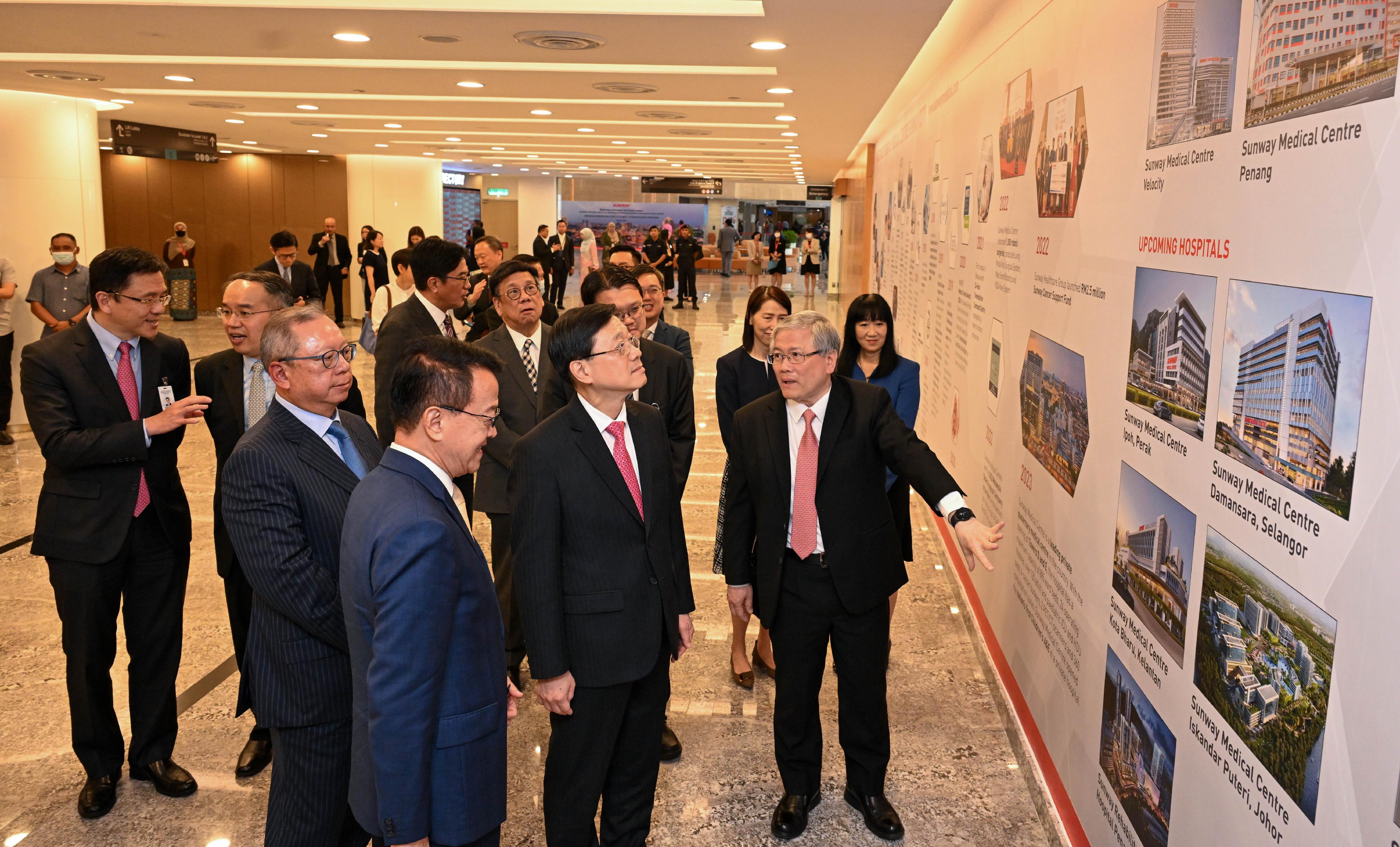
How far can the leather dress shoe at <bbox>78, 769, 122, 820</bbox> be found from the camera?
3.43 m

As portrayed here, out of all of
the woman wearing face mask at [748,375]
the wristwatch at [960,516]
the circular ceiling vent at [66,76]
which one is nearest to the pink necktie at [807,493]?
the wristwatch at [960,516]

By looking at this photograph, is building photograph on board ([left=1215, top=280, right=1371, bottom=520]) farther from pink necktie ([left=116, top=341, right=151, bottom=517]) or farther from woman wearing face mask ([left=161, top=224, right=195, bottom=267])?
woman wearing face mask ([left=161, top=224, right=195, bottom=267])

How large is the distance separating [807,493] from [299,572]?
5.20 ft

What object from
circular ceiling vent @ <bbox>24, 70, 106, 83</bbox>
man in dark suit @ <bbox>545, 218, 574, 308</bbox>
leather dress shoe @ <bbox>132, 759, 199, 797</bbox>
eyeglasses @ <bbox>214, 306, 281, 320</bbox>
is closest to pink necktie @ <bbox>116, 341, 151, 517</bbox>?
eyeglasses @ <bbox>214, 306, 281, 320</bbox>

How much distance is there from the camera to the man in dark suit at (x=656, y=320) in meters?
4.93

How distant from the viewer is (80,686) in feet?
11.2

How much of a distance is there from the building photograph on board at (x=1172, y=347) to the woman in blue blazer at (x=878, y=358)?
173 cm

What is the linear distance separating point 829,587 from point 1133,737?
1.00m

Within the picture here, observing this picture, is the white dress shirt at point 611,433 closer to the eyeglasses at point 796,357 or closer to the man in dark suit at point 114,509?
the eyeglasses at point 796,357

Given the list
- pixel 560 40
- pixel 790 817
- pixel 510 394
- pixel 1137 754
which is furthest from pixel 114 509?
pixel 560 40

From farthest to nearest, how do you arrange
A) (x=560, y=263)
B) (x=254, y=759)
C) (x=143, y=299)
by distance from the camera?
(x=560, y=263) < (x=254, y=759) < (x=143, y=299)

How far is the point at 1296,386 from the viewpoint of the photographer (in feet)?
6.06

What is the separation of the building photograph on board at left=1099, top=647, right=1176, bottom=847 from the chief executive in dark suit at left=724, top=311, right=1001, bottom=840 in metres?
0.69

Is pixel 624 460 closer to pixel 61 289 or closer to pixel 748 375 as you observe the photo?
pixel 748 375
